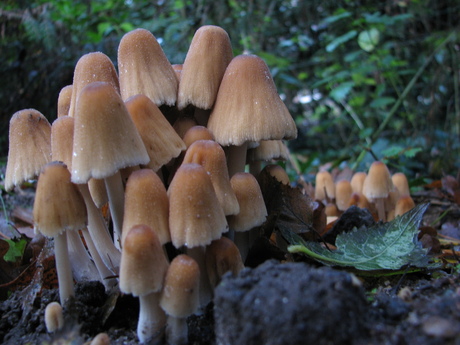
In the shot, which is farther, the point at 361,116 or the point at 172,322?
the point at 361,116

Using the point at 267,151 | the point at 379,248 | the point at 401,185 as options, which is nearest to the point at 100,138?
the point at 267,151

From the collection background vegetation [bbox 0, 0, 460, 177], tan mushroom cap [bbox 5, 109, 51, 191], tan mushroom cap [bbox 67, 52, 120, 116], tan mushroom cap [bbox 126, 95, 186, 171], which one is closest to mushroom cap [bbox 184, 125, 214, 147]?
tan mushroom cap [bbox 126, 95, 186, 171]

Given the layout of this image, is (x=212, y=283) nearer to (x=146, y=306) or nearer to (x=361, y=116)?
(x=146, y=306)

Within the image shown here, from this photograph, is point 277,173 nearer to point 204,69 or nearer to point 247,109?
point 247,109

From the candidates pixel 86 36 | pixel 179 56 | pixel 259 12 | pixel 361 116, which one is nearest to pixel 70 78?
pixel 86 36

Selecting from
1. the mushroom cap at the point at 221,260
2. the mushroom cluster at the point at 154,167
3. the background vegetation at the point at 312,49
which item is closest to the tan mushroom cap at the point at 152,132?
the mushroom cluster at the point at 154,167

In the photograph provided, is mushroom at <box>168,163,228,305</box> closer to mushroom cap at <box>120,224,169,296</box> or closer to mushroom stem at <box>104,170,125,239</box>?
mushroom cap at <box>120,224,169,296</box>

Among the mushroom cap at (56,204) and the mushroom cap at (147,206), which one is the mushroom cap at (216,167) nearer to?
the mushroom cap at (147,206)
